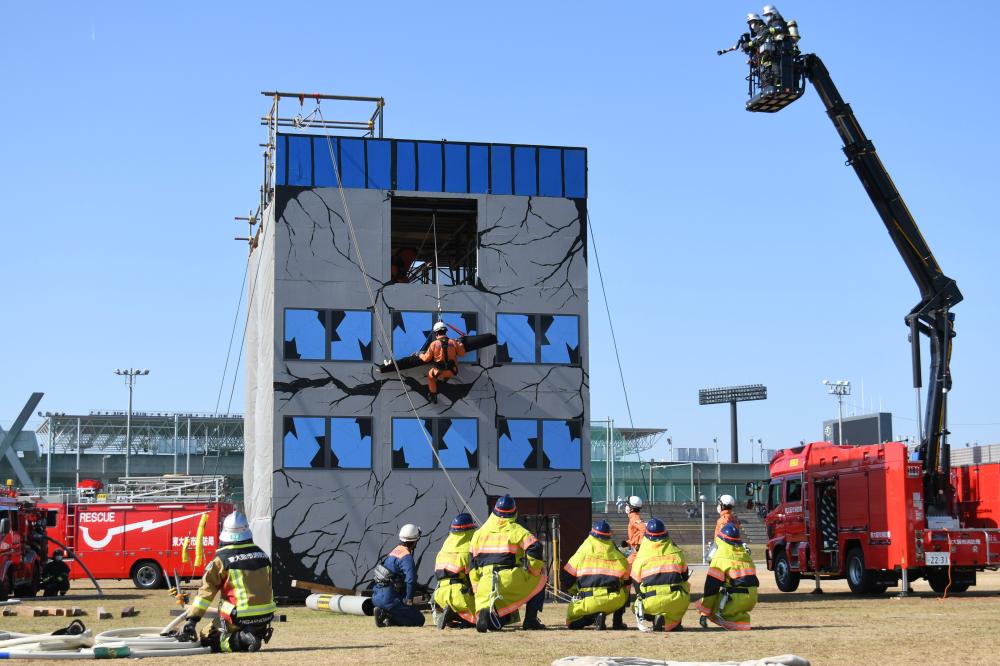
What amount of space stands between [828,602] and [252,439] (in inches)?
701

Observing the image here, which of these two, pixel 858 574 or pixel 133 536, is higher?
pixel 133 536

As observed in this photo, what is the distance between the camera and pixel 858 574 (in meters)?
30.6

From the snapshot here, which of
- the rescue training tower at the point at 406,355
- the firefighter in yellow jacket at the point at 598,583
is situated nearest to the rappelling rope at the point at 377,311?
the rescue training tower at the point at 406,355

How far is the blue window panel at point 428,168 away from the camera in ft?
106

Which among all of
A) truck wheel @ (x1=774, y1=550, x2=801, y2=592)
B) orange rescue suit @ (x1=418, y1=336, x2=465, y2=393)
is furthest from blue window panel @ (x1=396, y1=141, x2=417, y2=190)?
truck wheel @ (x1=774, y1=550, x2=801, y2=592)

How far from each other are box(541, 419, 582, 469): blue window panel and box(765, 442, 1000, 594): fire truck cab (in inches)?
231

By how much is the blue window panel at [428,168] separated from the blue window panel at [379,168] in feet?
2.40

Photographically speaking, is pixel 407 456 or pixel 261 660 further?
pixel 407 456

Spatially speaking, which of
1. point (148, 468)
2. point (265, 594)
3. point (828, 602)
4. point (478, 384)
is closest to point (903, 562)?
point (828, 602)

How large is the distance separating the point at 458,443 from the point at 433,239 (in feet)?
27.5

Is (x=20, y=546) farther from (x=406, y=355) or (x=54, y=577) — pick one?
(x=406, y=355)

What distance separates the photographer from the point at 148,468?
94.1m

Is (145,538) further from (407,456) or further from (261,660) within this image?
(261,660)

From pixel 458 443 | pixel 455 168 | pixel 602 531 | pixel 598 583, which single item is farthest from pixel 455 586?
pixel 455 168
